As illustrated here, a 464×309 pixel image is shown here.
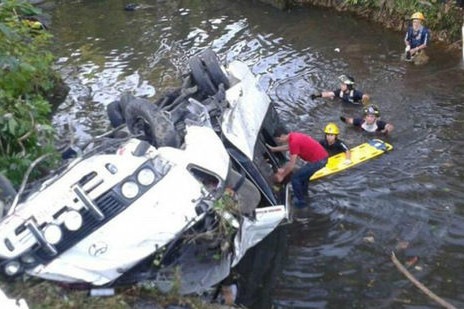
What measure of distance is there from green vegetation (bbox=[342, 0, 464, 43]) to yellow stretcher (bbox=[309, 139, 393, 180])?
22.3 ft

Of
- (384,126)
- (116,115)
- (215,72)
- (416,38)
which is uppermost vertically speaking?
(215,72)

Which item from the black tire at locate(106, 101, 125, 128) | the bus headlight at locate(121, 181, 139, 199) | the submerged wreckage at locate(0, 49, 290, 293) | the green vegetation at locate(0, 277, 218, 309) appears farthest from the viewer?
the black tire at locate(106, 101, 125, 128)

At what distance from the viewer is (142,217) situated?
5656 millimetres

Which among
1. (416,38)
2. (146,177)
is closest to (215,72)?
(146,177)

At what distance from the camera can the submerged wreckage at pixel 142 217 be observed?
5480 millimetres

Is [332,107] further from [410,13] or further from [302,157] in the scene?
[410,13]

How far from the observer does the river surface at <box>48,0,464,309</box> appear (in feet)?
24.3

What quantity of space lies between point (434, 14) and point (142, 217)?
13.4m

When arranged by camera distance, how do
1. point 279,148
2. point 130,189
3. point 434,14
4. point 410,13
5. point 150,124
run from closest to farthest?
point 130,189, point 150,124, point 279,148, point 434,14, point 410,13

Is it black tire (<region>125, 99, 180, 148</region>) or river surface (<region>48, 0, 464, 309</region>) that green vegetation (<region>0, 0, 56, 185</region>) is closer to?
black tire (<region>125, 99, 180, 148</region>)

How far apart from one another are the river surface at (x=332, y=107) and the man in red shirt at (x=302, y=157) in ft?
1.20

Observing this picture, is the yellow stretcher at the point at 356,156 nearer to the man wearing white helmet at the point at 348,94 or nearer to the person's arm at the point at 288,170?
the person's arm at the point at 288,170

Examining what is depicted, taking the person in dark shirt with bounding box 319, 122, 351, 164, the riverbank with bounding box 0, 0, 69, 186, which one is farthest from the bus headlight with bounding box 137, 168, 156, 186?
the person in dark shirt with bounding box 319, 122, 351, 164

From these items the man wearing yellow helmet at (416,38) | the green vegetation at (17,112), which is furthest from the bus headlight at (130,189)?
the man wearing yellow helmet at (416,38)
